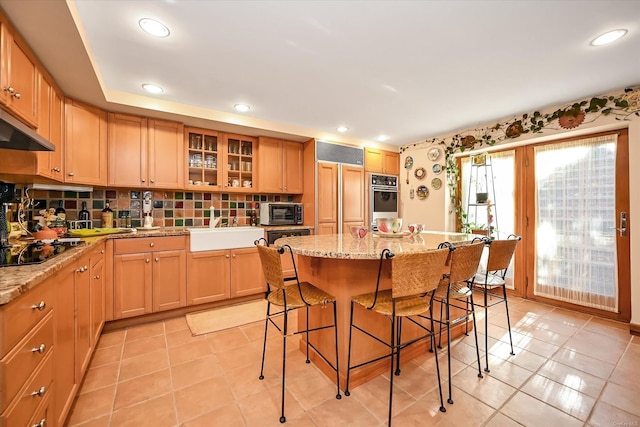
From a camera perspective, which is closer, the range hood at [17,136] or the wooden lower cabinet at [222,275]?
the range hood at [17,136]

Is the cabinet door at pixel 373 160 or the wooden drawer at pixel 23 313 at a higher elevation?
the cabinet door at pixel 373 160

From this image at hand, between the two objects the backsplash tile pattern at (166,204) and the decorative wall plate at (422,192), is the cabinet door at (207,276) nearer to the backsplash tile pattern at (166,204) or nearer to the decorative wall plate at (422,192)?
the backsplash tile pattern at (166,204)

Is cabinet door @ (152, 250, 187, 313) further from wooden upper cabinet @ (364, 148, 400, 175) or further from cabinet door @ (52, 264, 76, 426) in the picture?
wooden upper cabinet @ (364, 148, 400, 175)

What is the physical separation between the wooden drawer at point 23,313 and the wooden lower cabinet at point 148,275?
1606mm

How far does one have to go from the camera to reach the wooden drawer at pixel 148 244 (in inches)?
103

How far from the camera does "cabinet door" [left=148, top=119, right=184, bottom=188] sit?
9.92ft

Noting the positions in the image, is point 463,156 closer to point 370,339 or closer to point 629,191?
point 629,191

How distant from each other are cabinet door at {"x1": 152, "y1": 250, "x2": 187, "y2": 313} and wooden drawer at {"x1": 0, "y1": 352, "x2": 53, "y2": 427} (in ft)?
5.54

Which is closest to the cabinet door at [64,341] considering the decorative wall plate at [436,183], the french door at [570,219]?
the decorative wall plate at [436,183]

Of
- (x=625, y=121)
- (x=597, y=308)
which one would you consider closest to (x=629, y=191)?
(x=625, y=121)

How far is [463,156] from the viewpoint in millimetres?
4105

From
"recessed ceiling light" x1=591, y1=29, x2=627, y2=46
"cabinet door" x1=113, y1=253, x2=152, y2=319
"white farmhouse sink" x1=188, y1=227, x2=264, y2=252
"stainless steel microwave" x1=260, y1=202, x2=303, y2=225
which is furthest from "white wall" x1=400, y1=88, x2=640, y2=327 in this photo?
"cabinet door" x1=113, y1=253, x2=152, y2=319

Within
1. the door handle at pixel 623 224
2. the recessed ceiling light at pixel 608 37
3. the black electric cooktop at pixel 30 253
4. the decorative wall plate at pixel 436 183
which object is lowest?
the black electric cooktop at pixel 30 253

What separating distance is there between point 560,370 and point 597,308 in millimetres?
1664
